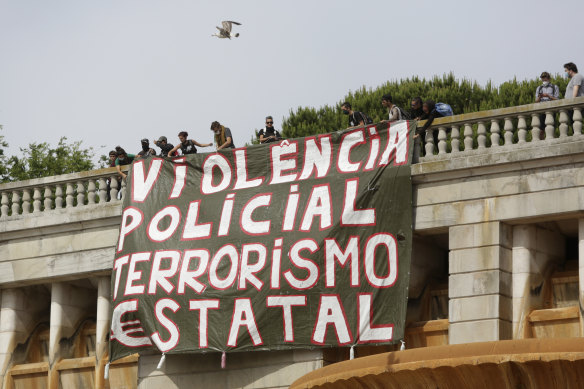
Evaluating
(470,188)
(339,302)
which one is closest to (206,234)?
(339,302)

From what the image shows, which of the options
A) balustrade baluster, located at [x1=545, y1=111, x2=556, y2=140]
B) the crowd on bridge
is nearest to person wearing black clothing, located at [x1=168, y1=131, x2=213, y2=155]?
the crowd on bridge

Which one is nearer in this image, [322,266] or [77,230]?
[322,266]

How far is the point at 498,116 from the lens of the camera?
39.0 metres

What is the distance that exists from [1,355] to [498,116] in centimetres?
1698

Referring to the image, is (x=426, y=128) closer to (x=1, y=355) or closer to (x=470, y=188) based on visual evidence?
(x=470, y=188)

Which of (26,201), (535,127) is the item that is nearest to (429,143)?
(535,127)

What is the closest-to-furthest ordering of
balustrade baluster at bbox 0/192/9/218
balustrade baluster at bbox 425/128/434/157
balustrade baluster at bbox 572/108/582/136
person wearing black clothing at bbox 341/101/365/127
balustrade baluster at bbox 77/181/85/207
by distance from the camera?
balustrade baluster at bbox 572/108/582/136
balustrade baluster at bbox 425/128/434/157
person wearing black clothing at bbox 341/101/365/127
balustrade baluster at bbox 77/181/85/207
balustrade baluster at bbox 0/192/9/218

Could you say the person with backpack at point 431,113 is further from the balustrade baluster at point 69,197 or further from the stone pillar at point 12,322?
the stone pillar at point 12,322

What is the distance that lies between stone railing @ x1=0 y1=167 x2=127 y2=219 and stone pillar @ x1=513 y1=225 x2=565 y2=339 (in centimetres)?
1228

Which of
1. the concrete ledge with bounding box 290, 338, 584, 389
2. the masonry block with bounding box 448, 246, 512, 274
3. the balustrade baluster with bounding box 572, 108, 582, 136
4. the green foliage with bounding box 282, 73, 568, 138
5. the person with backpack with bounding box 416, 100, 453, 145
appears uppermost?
the green foliage with bounding box 282, 73, 568, 138

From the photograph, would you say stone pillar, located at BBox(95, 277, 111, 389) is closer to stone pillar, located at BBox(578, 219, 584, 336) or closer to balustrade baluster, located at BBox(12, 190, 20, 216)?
balustrade baluster, located at BBox(12, 190, 20, 216)

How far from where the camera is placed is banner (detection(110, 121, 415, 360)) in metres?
38.5

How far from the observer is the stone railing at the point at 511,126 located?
37.6 meters

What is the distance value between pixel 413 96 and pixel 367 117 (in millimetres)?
28000
